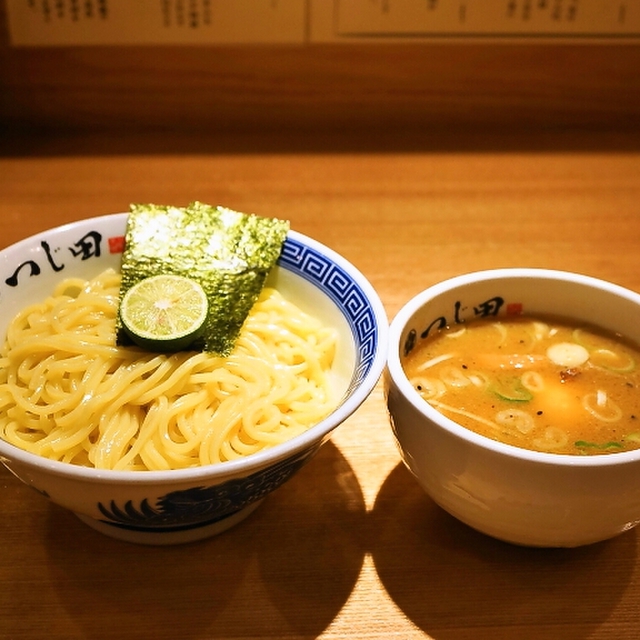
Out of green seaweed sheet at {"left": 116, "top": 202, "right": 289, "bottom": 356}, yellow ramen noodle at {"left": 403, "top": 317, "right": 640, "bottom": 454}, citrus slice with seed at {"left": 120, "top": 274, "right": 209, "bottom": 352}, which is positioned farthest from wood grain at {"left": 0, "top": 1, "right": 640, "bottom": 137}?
yellow ramen noodle at {"left": 403, "top": 317, "right": 640, "bottom": 454}

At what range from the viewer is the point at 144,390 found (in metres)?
1.09

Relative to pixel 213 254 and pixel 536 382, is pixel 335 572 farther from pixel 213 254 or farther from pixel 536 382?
pixel 213 254

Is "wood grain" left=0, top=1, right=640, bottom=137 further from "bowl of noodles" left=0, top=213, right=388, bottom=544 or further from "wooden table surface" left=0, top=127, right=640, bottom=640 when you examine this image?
"bowl of noodles" left=0, top=213, right=388, bottom=544

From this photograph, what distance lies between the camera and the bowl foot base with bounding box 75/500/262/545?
0.99m

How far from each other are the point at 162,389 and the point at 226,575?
0.29 meters

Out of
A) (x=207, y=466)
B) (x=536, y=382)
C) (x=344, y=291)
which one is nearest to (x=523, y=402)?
(x=536, y=382)

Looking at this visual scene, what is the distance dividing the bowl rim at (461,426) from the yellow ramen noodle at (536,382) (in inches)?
2.5

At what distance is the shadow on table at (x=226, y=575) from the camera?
916 millimetres

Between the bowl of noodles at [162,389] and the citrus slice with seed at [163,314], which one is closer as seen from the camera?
the bowl of noodles at [162,389]

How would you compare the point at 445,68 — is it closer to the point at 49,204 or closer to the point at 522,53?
the point at 522,53

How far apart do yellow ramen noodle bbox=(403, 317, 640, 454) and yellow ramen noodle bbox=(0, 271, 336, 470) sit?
0.67 feet

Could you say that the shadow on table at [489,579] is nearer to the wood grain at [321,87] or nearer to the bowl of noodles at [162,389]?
the bowl of noodles at [162,389]

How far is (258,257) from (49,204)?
0.87 meters

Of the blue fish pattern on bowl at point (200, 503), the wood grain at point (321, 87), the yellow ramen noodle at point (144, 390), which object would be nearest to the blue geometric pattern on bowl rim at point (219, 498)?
the blue fish pattern on bowl at point (200, 503)
